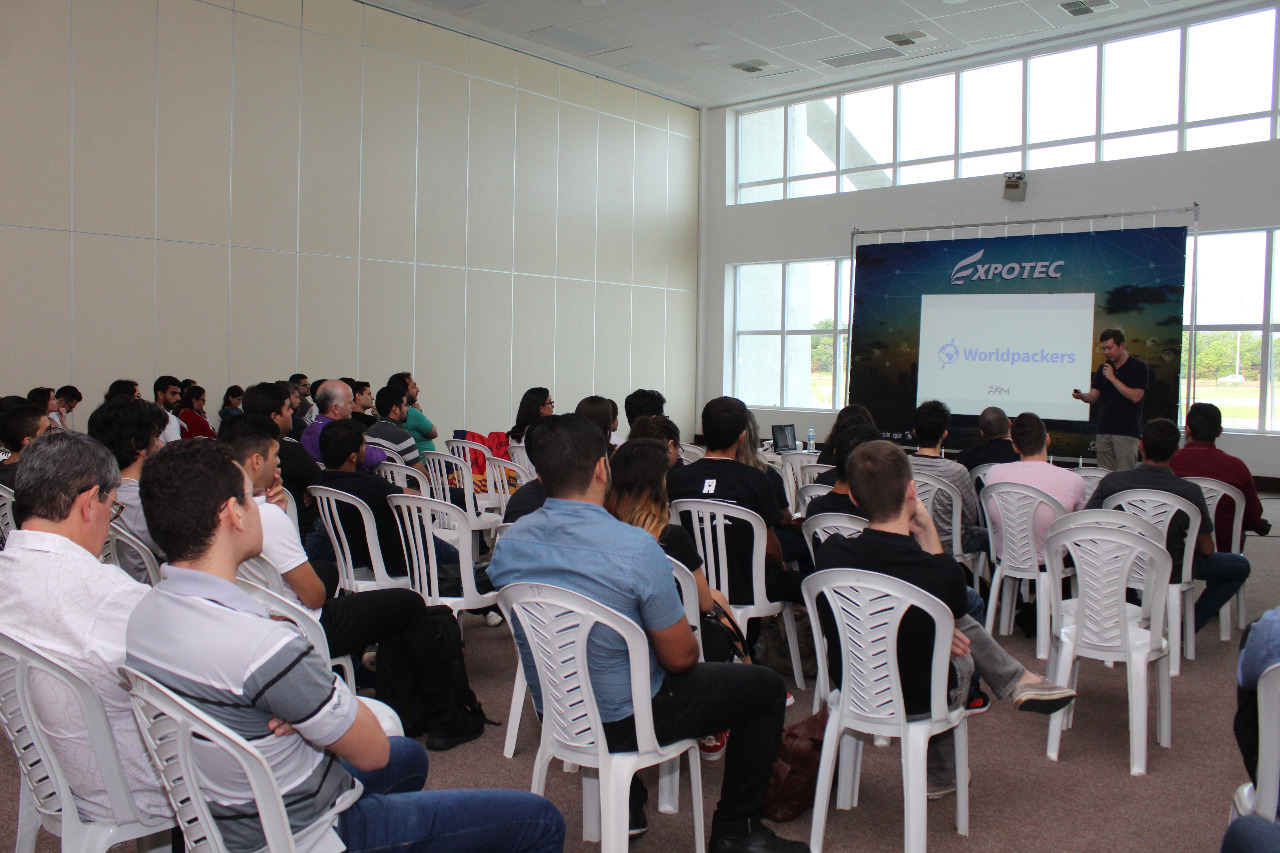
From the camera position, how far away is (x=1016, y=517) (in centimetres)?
443

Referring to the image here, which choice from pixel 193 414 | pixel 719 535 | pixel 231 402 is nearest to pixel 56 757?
pixel 719 535

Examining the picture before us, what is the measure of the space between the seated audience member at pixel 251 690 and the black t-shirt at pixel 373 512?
2278 millimetres

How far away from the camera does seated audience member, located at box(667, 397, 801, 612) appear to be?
369 cm

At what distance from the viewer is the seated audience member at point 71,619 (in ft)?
5.92

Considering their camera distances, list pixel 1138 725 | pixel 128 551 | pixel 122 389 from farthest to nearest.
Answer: pixel 122 389 → pixel 1138 725 → pixel 128 551

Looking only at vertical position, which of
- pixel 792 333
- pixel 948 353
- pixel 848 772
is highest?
pixel 792 333

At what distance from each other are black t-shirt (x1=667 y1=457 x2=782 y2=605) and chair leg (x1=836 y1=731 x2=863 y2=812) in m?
0.95

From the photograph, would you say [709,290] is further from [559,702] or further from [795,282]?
[559,702]

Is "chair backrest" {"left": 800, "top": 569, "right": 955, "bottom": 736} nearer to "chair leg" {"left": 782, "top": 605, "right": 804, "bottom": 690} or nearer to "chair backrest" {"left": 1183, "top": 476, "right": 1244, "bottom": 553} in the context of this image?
"chair leg" {"left": 782, "top": 605, "right": 804, "bottom": 690}

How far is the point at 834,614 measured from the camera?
2.59 m

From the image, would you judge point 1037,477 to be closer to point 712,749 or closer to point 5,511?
point 712,749

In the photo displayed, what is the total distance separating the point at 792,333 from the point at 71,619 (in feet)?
42.2

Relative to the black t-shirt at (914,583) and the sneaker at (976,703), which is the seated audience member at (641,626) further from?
the sneaker at (976,703)

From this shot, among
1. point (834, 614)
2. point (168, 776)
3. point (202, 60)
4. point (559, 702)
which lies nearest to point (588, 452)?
point (559, 702)
